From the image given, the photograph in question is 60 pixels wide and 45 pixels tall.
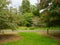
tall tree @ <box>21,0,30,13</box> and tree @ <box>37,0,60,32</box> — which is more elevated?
tall tree @ <box>21,0,30,13</box>

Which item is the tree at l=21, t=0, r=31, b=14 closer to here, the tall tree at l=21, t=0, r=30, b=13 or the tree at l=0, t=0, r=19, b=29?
the tall tree at l=21, t=0, r=30, b=13

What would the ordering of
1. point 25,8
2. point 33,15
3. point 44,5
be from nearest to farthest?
1. point 44,5
2. point 33,15
3. point 25,8

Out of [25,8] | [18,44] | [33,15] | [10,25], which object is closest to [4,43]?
[18,44]

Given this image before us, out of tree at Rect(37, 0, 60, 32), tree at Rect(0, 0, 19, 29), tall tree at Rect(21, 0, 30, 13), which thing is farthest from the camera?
tall tree at Rect(21, 0, 30, 13)

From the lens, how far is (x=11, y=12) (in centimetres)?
2089

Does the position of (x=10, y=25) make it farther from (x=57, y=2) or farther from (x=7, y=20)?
(x=57, y=2)

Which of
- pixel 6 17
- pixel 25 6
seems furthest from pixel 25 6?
pixel 6 17

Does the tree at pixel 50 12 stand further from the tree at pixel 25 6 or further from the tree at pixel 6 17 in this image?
the tree at pixel 25 6

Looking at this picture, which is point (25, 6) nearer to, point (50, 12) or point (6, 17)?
point (6, 17)

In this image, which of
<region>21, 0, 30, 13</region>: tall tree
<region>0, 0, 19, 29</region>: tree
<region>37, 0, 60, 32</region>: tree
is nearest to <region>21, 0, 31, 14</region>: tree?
<region>21, 0, 30, 13</region>: tall tree

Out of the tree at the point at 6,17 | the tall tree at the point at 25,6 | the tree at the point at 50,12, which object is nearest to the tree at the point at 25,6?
the tall tree at the point at 25,6

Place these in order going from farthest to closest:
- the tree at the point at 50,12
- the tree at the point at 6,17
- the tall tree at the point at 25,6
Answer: the tall tree at the point at 25,6 < the tree at the point at 6,17 < the tree at the point at 50,12

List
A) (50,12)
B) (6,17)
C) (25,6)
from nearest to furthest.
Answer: (50,12) < (6,17) < (25,6)

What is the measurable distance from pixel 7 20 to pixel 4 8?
1.62 meters
